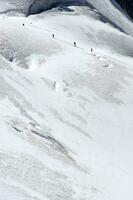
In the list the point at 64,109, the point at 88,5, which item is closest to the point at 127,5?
the point at 88,5

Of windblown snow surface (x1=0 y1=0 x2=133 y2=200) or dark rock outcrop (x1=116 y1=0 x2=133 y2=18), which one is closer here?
windblown snow surface (x1=0 y1=0 x2=133 y2=200)

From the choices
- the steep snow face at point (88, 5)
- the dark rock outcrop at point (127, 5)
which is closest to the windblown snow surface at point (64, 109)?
the steep snow face at point (88, 5)

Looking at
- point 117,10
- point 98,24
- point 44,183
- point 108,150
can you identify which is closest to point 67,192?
point 44,183

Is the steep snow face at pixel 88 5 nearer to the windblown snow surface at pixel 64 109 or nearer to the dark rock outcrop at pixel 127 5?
the windblown snow surface at pixel 64 109

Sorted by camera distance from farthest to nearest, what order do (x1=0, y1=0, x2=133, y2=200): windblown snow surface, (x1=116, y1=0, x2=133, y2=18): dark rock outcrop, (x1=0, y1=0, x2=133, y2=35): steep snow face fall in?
1. (x1=116, y1=0, x2=133, y2=18): dark rock outcrop
2. (x1=0, y1=0, x2=133, y2=35): steep snow face
3. (x1=0, y1=0, x2=133, y2=200): windblown snow surface

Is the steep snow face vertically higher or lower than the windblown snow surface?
higher

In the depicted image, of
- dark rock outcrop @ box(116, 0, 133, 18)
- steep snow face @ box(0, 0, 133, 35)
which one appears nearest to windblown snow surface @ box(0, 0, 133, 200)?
steep snow face @ box(0, 0, 133, 35)

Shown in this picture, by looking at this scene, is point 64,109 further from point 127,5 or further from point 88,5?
point 127,5

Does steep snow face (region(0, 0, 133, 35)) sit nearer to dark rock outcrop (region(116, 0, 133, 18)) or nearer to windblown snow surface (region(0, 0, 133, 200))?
windblown snow surface (region(0, 0, 133, 200))
